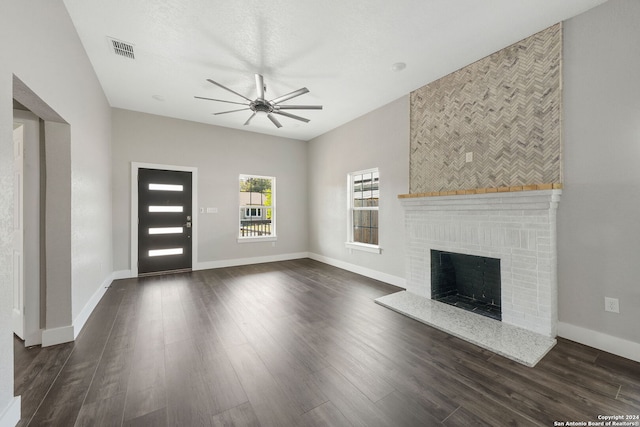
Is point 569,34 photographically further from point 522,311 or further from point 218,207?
point 218,207

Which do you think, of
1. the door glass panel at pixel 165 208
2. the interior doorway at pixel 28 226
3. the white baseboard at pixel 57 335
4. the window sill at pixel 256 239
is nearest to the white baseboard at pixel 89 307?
the white baseboard at pixel 57 335

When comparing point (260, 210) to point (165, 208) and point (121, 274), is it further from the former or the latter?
point (121, 274)

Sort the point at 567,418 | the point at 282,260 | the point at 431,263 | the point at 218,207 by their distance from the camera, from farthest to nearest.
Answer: the point at 282,260 → the point at 218,207 → the point at 431,263 → the point at 567,418

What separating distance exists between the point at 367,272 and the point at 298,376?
311cm

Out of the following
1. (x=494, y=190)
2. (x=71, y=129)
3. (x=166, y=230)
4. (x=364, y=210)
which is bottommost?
(x=166, y=230)

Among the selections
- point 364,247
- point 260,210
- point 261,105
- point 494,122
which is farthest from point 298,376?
point 260,210

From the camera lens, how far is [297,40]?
278 cm

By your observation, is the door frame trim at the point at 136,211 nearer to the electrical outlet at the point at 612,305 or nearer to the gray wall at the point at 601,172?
the gray wall at the point at 601,172

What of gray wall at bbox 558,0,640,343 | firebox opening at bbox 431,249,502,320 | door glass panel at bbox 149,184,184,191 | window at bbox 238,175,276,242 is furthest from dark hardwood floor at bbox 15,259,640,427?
window at bbox 238,175,276,242

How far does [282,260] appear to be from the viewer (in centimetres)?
641

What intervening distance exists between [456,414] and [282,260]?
5.17 metres

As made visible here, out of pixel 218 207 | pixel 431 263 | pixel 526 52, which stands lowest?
pixel 431 263

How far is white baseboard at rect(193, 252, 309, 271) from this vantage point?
5426mm

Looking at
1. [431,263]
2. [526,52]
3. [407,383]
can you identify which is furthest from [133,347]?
[526,52]
